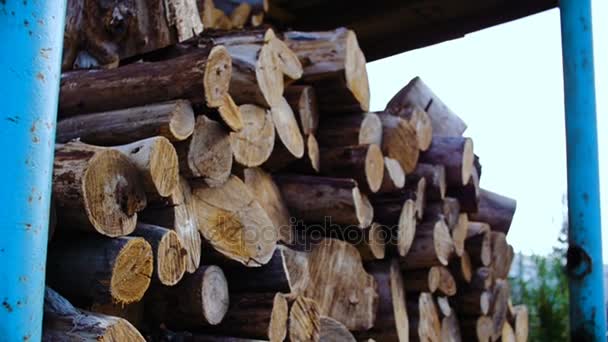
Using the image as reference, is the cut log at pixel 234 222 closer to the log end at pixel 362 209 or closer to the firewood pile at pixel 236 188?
the firewood pile at pixel 236 188

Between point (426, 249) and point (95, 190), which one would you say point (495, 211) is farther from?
point (95, 190)

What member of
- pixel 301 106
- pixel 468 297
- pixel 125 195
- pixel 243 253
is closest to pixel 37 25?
pixel 125 195

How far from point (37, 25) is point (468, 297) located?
9.19ft

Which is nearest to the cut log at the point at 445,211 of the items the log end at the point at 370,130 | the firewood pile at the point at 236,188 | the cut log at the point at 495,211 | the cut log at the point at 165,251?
the firewood pile at the point at 236,188

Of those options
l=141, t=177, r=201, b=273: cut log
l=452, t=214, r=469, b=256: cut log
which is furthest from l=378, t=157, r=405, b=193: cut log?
l=141, t=177, r=201, b=273: cut log

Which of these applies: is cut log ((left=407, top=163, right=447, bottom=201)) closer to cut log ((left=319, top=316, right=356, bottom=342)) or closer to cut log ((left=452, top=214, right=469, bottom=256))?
cut log ((left=452, top=214, right=469, bottom=256))

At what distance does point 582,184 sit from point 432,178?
1.04 meters

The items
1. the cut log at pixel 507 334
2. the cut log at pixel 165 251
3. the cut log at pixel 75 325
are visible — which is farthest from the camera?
the cut log at pixel 507 334

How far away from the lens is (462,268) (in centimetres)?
315

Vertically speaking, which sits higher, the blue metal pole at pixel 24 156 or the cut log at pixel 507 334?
the blue metal pole at pixel 24 156

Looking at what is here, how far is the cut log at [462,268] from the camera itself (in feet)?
10.3

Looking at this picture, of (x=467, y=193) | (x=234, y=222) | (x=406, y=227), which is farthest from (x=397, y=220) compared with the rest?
(x=234, y=222)

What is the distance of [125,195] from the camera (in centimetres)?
138

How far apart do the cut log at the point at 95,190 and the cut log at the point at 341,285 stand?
86 cm
